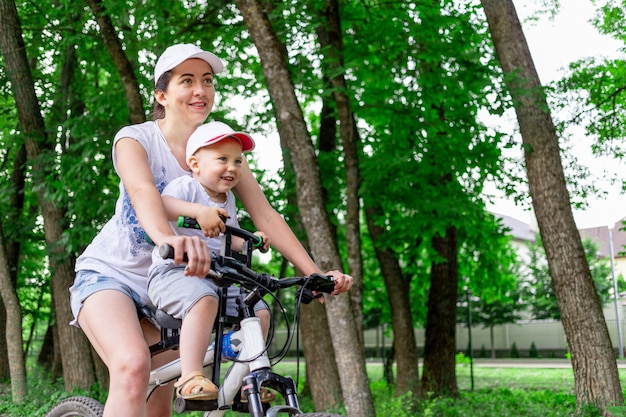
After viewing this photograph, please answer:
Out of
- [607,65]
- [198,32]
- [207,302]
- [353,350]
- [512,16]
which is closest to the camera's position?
[207,302]

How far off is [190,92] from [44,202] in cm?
940

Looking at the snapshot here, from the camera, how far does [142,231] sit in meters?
2.97

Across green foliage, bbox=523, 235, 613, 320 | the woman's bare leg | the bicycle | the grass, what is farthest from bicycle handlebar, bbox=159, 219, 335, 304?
green foliage, bbox=523, 235, 613, 320

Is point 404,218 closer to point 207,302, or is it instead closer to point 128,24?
point 128,24

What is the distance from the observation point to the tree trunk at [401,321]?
47.0ft

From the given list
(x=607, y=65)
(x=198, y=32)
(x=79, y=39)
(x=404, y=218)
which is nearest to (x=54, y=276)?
(x=79, y=39)

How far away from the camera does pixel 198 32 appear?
492 inches

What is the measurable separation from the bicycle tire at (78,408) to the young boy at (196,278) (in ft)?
3.22

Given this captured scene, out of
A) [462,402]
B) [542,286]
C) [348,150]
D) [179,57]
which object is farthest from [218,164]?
[542,286]

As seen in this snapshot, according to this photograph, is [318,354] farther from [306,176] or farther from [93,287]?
[93,287]

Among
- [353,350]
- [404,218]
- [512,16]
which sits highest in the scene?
[512,16]

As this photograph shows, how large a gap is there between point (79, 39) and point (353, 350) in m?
6.39

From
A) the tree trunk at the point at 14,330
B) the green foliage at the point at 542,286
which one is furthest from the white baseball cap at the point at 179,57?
the green foliage at the point at 542,286

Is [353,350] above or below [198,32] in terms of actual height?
below
